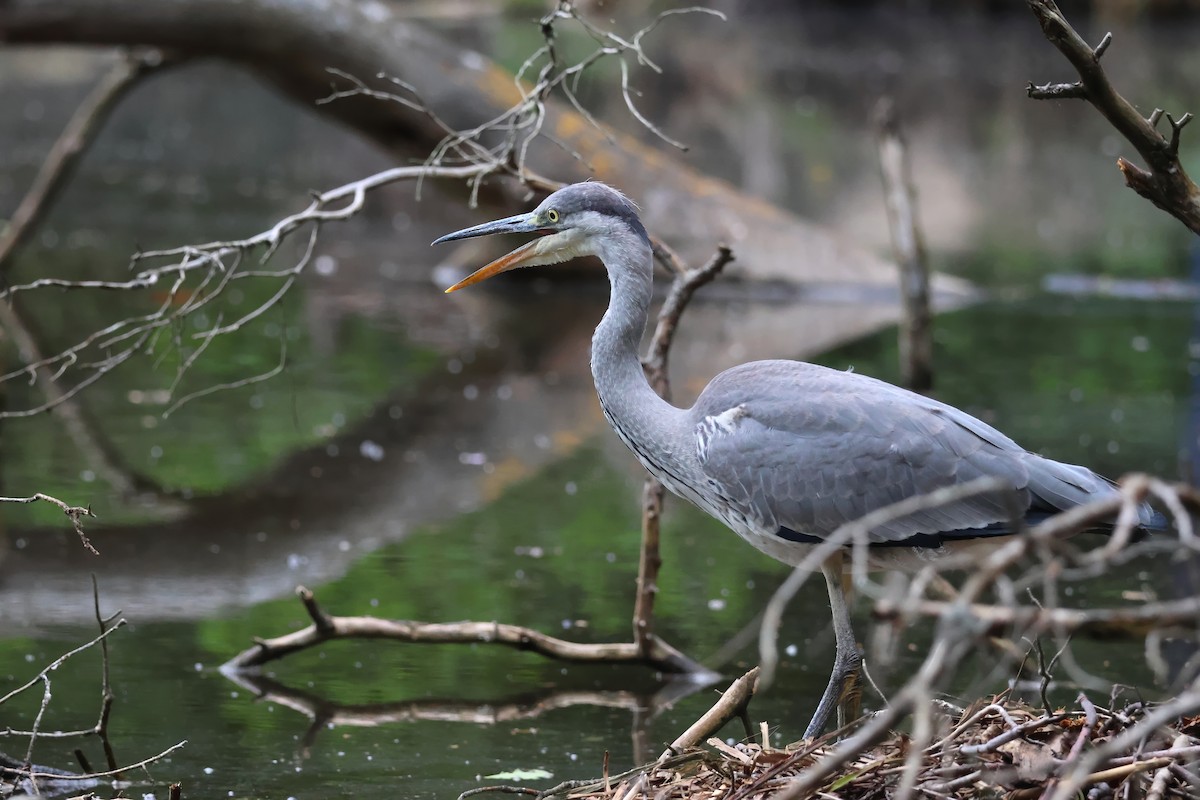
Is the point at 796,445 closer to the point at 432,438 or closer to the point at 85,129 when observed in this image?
the point at 432,438

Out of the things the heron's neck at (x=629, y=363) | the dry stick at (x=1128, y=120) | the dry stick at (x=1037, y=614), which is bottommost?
the dry stick at (x=1037, y=614)

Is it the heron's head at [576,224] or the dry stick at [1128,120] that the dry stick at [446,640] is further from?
the dry stick at [1128,120]

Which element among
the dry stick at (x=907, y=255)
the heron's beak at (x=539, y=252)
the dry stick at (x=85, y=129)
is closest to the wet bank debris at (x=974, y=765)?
the heron's beak at (x=539, y=252)

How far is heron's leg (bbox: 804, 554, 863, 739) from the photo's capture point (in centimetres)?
470

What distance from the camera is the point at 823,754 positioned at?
392 centimetres

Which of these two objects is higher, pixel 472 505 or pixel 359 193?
pixel 359 193

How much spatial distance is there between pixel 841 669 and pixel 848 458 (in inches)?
26.9

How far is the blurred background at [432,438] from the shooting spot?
5754 millimetres

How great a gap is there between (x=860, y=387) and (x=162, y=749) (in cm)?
259

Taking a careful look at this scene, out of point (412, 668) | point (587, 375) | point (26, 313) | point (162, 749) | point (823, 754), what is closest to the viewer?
point (823, 754)

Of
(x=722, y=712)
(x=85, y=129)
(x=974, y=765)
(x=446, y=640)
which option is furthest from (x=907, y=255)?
(x=974, y=765)

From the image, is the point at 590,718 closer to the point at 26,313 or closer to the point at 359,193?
the point at 359,193

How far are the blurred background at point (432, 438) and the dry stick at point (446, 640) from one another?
149 millimetres

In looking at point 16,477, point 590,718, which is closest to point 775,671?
point 590,718
